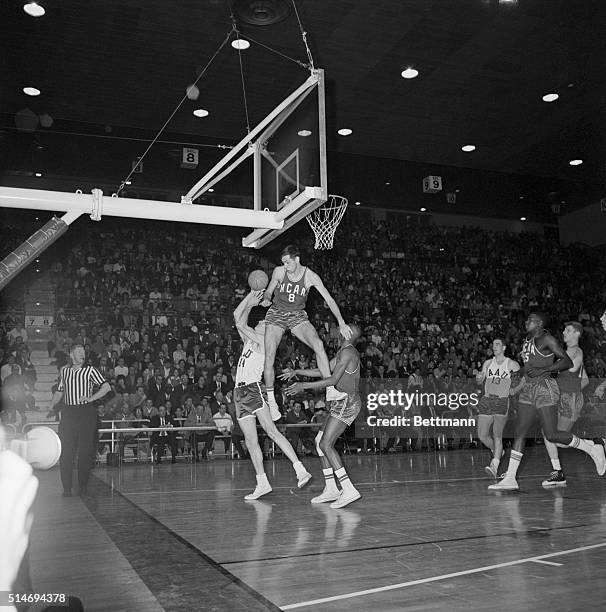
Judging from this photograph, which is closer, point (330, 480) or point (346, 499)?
point (346, 499)

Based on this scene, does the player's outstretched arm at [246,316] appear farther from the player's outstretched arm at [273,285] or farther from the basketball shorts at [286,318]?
the basketball shorts at [286,318]

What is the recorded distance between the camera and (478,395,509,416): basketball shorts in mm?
8438

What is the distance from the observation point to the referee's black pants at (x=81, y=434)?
24.5 ft

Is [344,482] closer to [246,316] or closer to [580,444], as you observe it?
[246,316]

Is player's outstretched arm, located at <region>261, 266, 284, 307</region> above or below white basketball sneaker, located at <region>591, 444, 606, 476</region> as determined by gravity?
above

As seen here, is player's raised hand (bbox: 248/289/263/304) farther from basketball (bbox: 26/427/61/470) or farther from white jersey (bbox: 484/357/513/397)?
basketball (bbox: 26/427/61/470)

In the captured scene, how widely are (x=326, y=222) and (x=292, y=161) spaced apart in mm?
3156

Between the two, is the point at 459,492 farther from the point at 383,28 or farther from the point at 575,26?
the point at 575,26

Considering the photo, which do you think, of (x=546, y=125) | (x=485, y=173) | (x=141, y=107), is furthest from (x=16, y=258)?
(x=485, y=173)

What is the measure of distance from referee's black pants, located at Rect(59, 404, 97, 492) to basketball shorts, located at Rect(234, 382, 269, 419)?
79.9 inches

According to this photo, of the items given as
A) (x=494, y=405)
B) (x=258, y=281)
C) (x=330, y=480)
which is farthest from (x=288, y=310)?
(x=494, y=405)

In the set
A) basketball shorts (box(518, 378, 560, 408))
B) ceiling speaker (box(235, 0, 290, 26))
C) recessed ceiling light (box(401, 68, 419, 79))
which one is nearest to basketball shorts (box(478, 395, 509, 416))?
basketball shorts (box(518, 378, 560, 408))

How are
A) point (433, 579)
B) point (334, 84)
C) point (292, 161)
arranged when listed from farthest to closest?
point (334, 84), point (292, 161), point (433, 579)

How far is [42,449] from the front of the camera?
1434 mm
